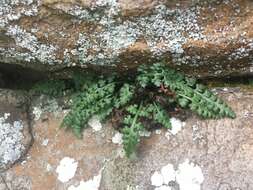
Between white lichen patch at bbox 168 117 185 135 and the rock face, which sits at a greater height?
the rock face

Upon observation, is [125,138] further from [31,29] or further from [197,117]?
[31,29]

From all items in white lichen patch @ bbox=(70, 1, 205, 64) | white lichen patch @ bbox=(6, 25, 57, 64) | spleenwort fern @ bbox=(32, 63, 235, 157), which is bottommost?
spleenwort fern @ bbox=(32, 63, 235, 157)

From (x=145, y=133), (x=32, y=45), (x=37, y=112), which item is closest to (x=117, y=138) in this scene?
(x=145, y=133)

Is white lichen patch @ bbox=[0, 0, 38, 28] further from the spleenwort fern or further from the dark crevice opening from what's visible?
the dark crevice opening

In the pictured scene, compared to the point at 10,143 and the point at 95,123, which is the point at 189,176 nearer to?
the point at 95,123

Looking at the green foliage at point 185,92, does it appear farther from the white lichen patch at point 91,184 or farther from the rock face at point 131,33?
the white lichen patch at point 91,184

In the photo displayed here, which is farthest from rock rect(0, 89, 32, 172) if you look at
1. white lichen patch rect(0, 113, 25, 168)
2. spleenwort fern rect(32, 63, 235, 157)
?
spleenwort fern rect(32, 63, 235, 157)

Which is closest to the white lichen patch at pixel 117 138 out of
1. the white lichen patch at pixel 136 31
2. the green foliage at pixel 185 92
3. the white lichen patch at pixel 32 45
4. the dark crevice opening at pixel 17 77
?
the green foliage at pixel 185 92
